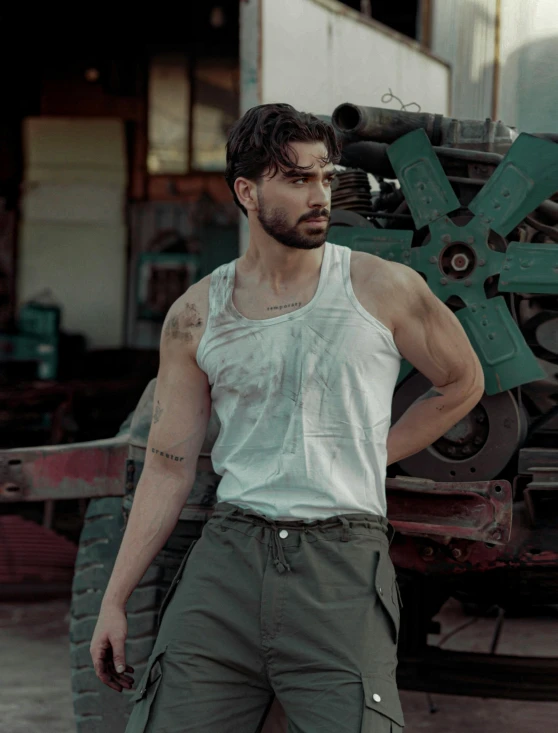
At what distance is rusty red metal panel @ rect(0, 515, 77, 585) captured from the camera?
18.5 ft

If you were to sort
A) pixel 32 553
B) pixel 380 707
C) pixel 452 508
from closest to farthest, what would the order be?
pixel 380 707, pixel 452 508, pixel 32 553

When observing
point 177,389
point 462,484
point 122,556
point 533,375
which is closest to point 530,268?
point 533,375

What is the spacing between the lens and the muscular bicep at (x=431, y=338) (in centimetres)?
233

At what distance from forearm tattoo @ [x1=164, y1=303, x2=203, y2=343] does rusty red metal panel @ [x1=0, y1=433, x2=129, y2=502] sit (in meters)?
1.08

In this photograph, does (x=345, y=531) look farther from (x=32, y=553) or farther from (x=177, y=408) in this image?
(x=32, y=553)

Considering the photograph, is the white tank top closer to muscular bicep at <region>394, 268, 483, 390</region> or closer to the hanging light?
muscular bicep at <region>394, 268, 483, 390</region>

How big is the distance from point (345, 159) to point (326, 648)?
1972 mm

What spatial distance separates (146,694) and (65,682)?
2.91 meters

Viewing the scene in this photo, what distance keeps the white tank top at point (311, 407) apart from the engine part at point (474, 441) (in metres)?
0.91

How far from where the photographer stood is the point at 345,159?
3.63 metres

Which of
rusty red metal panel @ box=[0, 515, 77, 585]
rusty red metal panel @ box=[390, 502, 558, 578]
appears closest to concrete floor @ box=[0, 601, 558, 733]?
rusty red metal panel @ box=[0, 515, 77, 585]

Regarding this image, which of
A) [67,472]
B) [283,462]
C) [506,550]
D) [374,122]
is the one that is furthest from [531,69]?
[283,462]

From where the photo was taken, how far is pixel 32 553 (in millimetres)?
5797

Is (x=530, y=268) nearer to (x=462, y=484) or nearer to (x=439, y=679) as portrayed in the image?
(x=462, y=484)
